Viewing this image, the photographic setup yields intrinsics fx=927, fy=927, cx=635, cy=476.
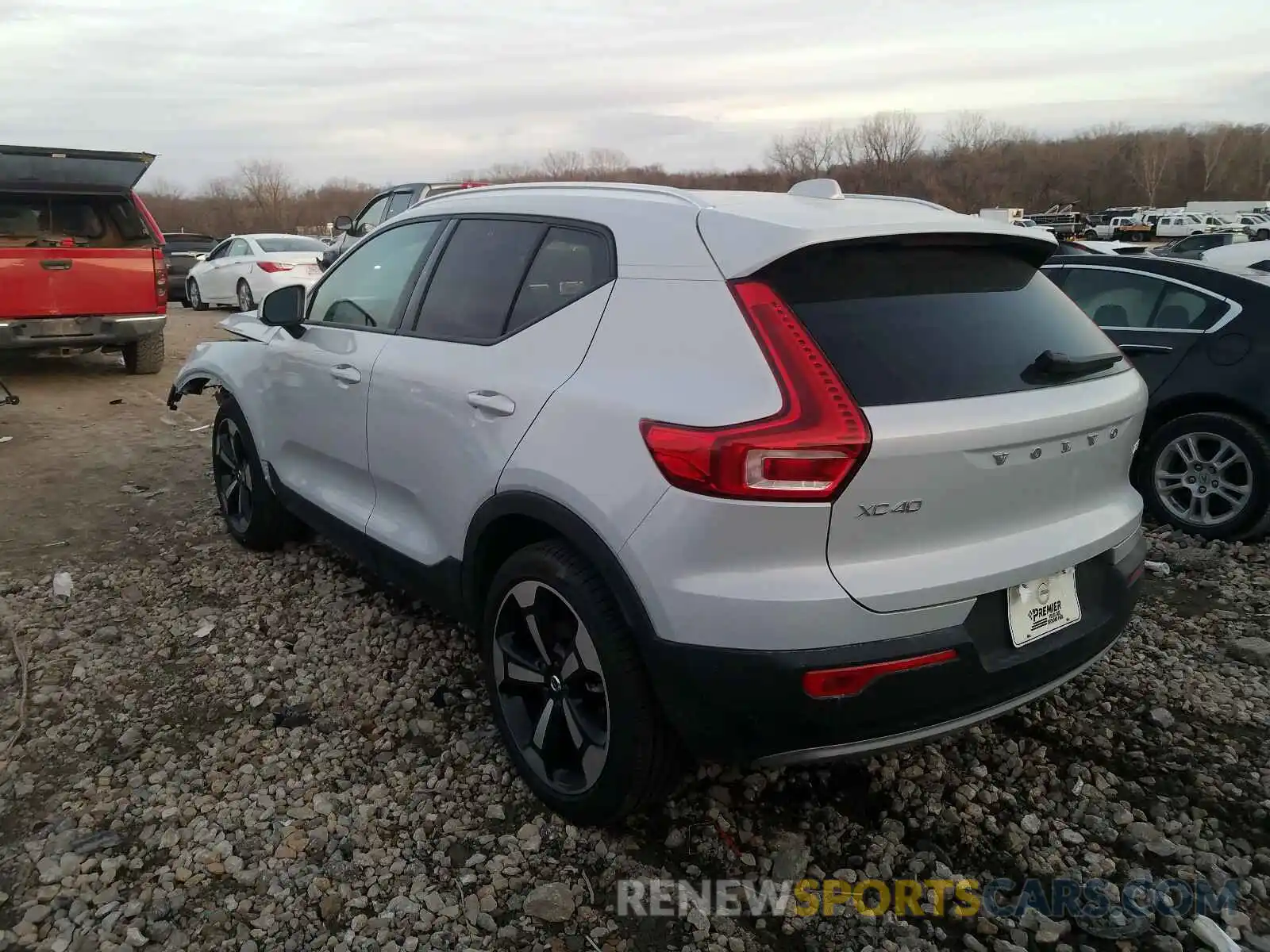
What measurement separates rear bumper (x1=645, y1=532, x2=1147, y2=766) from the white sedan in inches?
574

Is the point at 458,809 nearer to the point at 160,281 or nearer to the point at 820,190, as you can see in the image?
the point at 820,190

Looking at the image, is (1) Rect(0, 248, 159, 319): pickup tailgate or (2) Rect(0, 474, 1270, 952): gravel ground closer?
(2) Rect(0, 474, 1270, 952): gravel ground

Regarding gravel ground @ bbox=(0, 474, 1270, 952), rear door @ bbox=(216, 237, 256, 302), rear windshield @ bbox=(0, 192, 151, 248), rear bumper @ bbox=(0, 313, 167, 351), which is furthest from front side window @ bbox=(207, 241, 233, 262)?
gravel ground @ bbox=(0, 474, 1270, 952)

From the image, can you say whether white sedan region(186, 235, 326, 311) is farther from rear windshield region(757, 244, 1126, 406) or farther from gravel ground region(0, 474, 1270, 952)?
rear windshield region(757, 244, 1126, 406)

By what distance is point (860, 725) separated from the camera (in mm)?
2211

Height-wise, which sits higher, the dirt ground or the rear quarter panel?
the rear quarter panel

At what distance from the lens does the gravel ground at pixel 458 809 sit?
2.38 meters

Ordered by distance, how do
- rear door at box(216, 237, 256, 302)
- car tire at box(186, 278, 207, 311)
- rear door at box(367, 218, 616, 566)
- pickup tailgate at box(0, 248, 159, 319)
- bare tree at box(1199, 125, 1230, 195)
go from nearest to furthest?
rear door at box(367, 218, 616, 566) → pickup tailgate at box(0, 248, 159, 319) → rear door at box(216, 237, 256, 302) → car tire at box(186, 278, 207, 311) → bare tree at box(1199, 125, 1230, 195)

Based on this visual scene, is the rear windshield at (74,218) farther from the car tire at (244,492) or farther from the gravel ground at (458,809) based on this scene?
the gravel ground at (458,809)

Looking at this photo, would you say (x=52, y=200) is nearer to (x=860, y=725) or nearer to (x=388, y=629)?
(x=388, y=629)

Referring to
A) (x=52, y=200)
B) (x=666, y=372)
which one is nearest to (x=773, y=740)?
(x=666, y=372)

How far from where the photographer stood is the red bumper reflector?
214cm

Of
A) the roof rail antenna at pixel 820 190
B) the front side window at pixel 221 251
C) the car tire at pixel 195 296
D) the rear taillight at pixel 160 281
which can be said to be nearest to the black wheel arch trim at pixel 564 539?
the roof rail antenna at pixel 820 190

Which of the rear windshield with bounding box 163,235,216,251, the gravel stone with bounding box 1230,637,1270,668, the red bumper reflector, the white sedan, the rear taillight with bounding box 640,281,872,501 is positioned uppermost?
the rear windshield with bounding box 163,235,216,251
